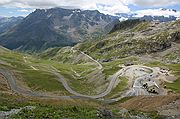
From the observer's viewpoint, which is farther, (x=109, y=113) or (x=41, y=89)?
(x=41, y=89)

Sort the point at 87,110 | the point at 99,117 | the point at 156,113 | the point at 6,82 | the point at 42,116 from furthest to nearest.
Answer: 1. the point at 6,82
2. the point at 156,113
3. the point at 87,110
4. the point at 99,117
5. the point at 42,116

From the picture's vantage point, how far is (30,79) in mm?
152125

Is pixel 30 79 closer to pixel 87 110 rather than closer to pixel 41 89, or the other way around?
pixel 41 89

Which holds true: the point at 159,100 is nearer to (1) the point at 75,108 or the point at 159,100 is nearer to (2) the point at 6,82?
(1) the point at 75,108

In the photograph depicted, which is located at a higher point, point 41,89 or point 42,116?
point 42,116

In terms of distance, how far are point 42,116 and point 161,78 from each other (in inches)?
5108

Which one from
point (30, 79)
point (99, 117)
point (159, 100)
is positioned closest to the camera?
point (99, 117)

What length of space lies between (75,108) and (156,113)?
1941cm

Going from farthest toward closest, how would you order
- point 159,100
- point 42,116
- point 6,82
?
point 6,82, point 159,100, point 42,116

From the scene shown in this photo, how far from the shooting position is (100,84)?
538ft

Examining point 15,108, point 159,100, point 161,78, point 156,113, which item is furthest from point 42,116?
point 161,78

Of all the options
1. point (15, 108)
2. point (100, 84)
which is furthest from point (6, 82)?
point (15, 108)

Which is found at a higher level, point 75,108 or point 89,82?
point 75,108

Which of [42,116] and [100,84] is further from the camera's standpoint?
[100,84]
